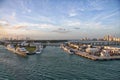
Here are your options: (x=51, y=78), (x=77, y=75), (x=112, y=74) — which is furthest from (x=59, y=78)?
(x=112, y=74)

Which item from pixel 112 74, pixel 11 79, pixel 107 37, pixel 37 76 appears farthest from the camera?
pixel 107 37

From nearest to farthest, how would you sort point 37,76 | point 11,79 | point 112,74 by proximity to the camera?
point 11,79
point 37,76
point 112,74

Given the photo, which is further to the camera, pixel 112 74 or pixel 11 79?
pixel 112 74

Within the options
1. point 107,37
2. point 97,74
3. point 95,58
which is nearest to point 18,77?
point 97,74

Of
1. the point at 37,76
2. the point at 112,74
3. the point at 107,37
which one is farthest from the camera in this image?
the point at 107,37

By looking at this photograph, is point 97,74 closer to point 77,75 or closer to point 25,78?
point 77,75

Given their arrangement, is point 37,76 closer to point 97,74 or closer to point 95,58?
point 97,74

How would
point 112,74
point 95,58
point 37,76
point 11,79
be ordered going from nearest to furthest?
1. point 11,79
2. point 37,76
3. point 112,74
4. point 95,58

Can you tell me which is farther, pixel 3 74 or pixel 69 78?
pixel 3 74
